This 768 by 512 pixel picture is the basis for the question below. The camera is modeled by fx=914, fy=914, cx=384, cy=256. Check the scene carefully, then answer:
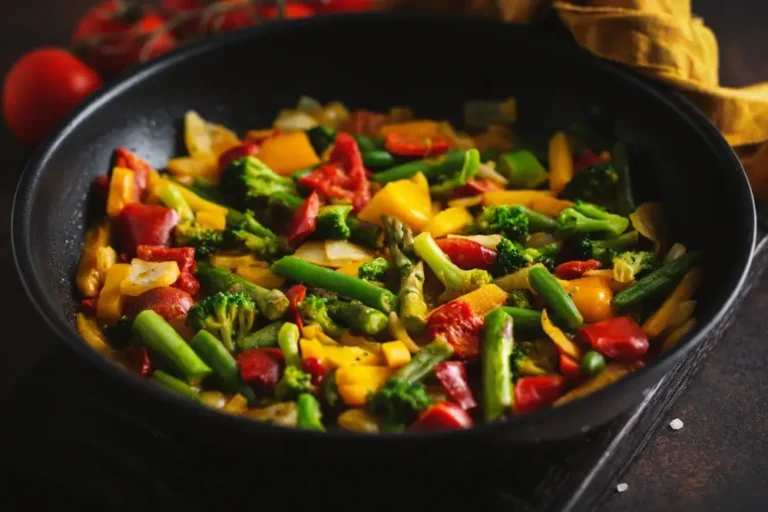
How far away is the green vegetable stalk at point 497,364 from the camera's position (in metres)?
2.46

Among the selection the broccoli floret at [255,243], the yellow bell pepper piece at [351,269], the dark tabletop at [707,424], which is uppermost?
the broccoli floret at [255,243]

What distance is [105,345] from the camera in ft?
9.18

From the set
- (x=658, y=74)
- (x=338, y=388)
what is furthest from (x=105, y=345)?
(x=658, y=74)

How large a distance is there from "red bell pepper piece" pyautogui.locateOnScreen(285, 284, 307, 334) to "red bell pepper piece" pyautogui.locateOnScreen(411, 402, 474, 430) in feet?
1.73

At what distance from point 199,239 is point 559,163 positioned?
137cm

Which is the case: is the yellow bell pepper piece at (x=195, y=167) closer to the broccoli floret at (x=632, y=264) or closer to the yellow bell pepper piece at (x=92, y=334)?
the yellow bell pepper piece at (x=92, y=334)

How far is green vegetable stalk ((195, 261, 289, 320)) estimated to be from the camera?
279 cm

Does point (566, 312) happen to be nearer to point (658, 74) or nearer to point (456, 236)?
point (456, 236)

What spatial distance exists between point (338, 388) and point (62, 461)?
828 mm

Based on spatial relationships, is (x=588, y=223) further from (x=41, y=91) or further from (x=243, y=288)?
(x=41, y=91)

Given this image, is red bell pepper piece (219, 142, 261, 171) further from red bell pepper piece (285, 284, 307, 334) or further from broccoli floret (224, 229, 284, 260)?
red bell pepper piece (285, 284, 307, 334)

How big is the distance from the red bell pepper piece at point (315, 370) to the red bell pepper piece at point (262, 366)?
85 millimetres

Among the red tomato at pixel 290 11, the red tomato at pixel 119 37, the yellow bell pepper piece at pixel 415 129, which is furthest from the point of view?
the red tomato at pixel 290 11

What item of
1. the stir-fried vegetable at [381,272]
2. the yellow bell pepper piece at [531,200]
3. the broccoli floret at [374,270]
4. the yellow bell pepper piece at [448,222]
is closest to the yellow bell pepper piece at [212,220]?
the stir-fried vegetable at [381,272]
